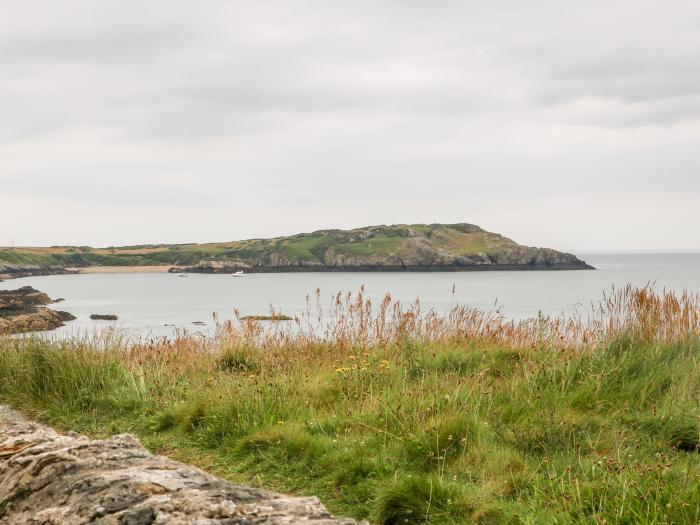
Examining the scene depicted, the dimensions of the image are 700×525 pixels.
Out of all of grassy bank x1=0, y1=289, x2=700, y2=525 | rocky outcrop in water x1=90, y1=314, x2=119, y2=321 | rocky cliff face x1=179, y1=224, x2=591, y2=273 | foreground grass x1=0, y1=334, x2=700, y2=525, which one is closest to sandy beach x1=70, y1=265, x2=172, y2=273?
rocky cliff face x1=179, y1=224, x2=591, y2=273

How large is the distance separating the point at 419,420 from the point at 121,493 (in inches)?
148

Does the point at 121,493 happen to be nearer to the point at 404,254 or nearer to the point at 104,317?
the point at 104,317

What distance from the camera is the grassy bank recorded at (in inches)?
183

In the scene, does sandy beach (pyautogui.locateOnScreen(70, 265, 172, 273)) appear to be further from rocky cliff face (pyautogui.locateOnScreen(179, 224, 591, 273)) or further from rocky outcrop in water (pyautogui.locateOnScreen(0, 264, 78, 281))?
rocky cliff face (pyautogui.locateOnScreen(179, 224, 591, 273))

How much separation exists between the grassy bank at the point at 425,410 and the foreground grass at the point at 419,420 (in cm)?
2

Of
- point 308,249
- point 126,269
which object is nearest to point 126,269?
point 126,269

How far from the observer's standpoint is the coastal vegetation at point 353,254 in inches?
6344

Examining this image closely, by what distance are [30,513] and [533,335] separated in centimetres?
934

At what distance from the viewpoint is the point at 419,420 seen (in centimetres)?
620

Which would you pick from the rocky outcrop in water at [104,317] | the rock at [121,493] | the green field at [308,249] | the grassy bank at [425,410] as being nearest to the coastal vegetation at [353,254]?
the green field at [308,249]

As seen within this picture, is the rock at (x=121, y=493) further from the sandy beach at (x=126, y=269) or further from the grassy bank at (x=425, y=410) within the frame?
the sandy beach at (x=126, y=269)

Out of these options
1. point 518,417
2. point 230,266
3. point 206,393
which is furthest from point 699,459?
point 230,266

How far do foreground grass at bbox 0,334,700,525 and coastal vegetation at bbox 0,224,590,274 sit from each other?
150234mm

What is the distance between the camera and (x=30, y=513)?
10.7 ft
